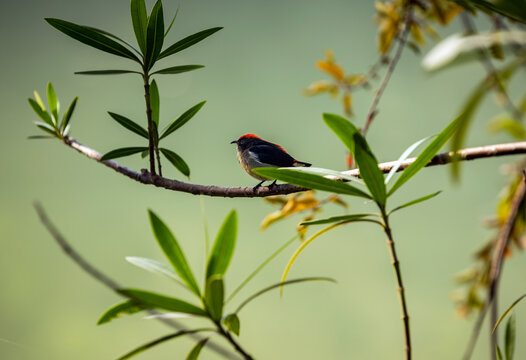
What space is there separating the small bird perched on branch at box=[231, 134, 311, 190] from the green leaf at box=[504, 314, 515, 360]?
2.83 feet

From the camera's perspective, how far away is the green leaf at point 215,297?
62 centimetres

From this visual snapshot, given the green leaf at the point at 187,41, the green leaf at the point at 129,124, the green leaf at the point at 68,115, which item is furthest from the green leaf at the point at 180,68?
the green leaf at the point at 68,115

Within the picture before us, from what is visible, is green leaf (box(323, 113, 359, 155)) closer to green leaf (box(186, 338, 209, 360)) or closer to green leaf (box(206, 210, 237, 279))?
green leaf (box(206, 210, 237, 279))

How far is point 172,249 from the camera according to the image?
71cm

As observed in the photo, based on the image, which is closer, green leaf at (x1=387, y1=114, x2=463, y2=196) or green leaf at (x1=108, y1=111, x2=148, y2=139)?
green leaf at (x1=387, y1=114, x2=463, y2=196)

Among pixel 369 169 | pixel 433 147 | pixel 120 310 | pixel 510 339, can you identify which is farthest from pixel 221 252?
pixel 510 339

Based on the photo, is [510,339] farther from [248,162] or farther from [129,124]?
[248,162]

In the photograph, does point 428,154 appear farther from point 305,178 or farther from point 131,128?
point 131,128

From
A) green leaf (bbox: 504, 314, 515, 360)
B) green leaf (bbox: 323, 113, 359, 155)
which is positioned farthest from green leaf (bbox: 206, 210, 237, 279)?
green leaf (bbox: 504, 314, 515, 360)

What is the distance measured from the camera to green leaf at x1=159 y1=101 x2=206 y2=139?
1075mm

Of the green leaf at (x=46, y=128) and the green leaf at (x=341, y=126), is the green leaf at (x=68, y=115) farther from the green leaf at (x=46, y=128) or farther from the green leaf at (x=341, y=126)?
the green leaf at (x=341, y=126)

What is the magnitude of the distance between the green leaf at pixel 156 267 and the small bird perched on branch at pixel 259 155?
35.0 inches

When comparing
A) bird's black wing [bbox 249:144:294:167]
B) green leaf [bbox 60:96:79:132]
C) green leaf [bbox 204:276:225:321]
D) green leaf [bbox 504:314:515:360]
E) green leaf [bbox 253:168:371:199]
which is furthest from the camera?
bird's black wing [bbox 249:144:294:167]

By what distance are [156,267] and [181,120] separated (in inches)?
19.0
